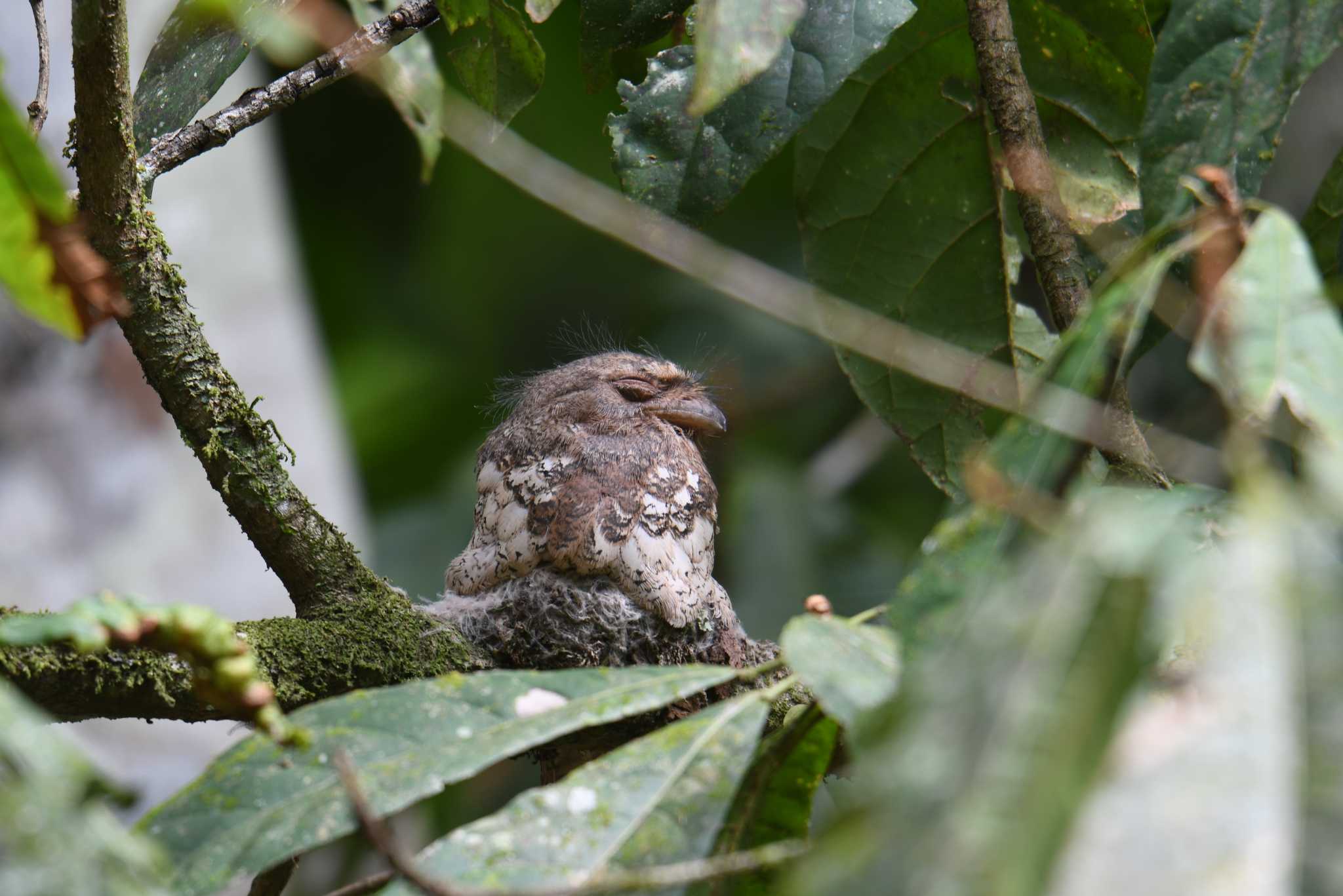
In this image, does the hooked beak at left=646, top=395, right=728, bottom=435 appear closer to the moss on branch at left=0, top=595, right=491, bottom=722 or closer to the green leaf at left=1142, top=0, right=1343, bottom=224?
the moss on branch at left=0, top=595, right=491, bottom=722

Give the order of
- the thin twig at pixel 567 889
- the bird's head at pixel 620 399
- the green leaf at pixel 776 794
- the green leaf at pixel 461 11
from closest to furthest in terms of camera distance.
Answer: the thin twig at pixel 567 889 → the green leaf at pixel 776 794 → the green leaf at pixel 461 11 → the bird's head at pixel 620 399

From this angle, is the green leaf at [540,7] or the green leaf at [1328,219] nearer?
the green leaf at [540,7]

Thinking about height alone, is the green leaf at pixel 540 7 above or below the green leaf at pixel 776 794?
above

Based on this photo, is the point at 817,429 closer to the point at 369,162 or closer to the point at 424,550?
the point at 424,550

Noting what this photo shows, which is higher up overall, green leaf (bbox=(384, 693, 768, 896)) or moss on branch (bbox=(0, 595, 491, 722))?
moss on branch (bbox=(0, 595, 491, 722))

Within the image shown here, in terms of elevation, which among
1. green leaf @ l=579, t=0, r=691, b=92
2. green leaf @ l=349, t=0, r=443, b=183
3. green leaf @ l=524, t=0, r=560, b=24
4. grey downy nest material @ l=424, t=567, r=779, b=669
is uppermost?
green leaf @ l=349, t=0, r=443, b=183

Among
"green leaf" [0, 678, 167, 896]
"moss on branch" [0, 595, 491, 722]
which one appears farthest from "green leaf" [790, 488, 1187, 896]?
"moss on branch" [0, 595, 491, 722]

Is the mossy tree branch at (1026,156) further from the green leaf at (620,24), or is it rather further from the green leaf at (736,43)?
the green leaf at (736,43)

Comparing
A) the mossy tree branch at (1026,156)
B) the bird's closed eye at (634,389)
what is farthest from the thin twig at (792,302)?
the bird's closed eye at (634,389)
